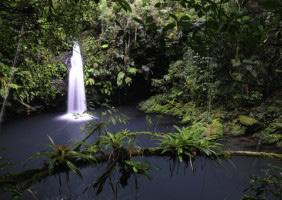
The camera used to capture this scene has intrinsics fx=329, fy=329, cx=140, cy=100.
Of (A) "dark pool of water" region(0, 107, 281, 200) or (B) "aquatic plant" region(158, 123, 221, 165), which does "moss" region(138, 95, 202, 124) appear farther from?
(B) "aquatic plant" region(158, 123, 221, 165)

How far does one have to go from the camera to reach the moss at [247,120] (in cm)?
1111

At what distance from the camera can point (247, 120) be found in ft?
37.3

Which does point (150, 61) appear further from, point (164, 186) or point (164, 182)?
point (164, 186)

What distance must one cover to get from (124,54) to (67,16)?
12.9 m

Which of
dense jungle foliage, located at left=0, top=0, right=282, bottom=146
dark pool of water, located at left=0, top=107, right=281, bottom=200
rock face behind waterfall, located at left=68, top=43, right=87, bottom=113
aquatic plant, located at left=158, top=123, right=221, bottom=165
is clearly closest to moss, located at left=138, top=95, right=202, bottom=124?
dense jungle foliage, located at left=0, top=0, right=282, bottom=146

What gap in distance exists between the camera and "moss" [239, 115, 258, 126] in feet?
36.5

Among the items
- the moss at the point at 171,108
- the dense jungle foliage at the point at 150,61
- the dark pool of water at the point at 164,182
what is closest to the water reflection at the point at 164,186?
the dark pool of water at the point at 164,182

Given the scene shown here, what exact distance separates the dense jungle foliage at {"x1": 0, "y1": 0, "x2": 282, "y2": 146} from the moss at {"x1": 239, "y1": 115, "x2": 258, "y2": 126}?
0.11 ft

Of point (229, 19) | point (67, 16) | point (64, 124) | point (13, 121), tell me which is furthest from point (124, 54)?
point (229, 19)

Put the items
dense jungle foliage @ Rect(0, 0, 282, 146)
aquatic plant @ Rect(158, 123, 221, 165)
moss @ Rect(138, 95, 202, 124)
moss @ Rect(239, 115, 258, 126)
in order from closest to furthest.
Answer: dense jungle foliage @ Rect(0, 0, 282, 146) → aquatic plant @ Rect(158, 123, 221, 165) → moss @ Rect(239, 115, 258, 126) → moss @ Rect(138, 95, 202, 124)

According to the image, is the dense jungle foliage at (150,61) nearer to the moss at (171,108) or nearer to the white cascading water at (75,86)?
the moss at (171,108)

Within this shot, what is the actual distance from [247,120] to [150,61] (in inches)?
278

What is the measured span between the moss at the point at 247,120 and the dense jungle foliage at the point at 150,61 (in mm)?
33

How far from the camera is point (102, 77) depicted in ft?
54.4
